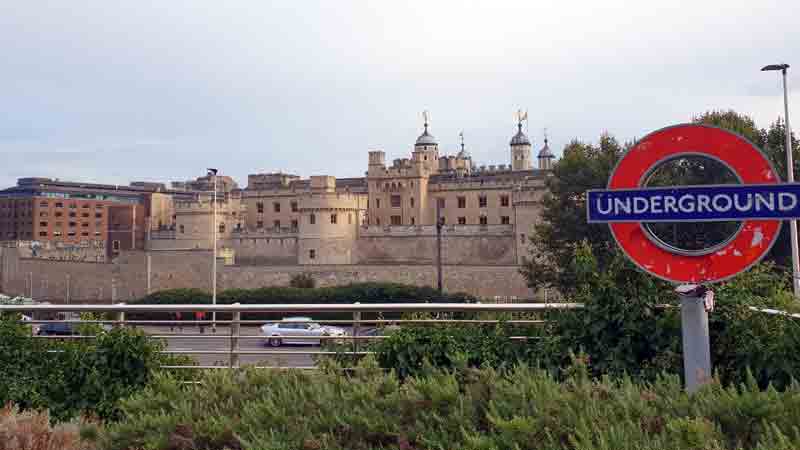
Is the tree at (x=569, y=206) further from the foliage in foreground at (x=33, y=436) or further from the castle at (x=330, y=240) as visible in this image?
the foliage in foreground at (x=33, y=436)

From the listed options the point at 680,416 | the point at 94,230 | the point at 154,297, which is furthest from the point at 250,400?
the point at 94,230

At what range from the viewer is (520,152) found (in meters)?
86.9

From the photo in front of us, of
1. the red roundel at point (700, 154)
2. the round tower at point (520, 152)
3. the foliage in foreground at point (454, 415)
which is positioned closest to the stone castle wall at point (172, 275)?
the round tower at point (520, 152)

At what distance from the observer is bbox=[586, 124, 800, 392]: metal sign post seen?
19.2 ft

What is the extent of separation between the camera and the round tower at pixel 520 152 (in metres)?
86.4

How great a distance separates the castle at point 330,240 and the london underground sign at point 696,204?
4735cm

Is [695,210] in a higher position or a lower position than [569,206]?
lower

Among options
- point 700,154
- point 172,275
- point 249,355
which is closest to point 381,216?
point 172,275

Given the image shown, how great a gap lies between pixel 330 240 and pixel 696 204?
6035 cm

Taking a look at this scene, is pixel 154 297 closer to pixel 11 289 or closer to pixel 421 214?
pixel 11 289

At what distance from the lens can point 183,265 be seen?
6334 cm

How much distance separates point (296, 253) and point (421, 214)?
45.6 ft

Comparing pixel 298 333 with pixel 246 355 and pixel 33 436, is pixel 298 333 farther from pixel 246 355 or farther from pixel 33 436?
pixel 33 436

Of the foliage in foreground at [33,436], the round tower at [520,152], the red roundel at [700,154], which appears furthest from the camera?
the round tower at [520,152]
